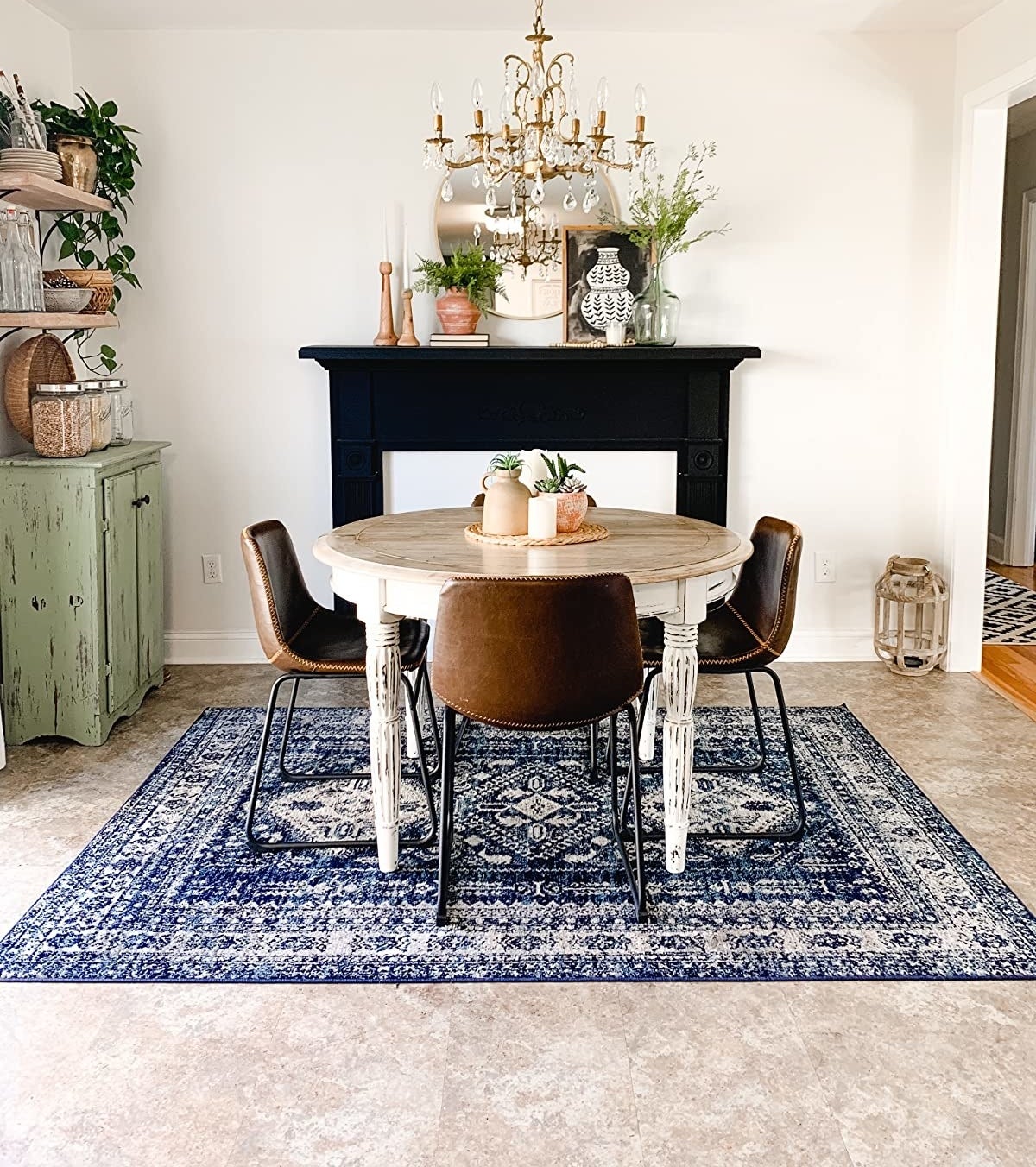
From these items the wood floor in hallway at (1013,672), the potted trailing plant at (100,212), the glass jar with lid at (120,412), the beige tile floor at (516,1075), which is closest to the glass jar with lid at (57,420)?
the glass jar with lid at (120,412)

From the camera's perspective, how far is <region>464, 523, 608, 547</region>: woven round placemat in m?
2.88

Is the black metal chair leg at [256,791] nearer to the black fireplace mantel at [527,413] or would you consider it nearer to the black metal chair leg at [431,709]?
the black metal chair leg at [431,709]

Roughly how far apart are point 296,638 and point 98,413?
49.6 inches

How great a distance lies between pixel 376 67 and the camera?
439 centimetres

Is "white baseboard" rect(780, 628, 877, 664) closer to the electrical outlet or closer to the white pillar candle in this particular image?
the electrical outlet

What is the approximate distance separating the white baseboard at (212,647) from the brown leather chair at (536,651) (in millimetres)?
2401

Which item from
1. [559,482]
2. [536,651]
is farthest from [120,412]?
[536,651]

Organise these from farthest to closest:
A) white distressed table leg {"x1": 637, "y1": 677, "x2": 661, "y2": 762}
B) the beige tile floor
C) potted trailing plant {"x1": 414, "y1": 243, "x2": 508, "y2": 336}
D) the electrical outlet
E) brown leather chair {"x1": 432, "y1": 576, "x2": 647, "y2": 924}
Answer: the electrical outlet
potted trailing plant {"x1": 414, "y1": 243, "x2": 508, "y2": 336}
white distressed table leg {"x1": 637, "y1": 677, "x2": 661, "y2": 762}
brown leather chair {"x1": 432, "y1": 576, "x2": 647, "y2": 924}
the beige tile floor

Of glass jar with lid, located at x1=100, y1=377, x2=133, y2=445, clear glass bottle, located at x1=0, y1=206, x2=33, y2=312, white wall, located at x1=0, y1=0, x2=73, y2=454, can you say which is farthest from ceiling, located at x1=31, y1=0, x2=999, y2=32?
glass jar with lid, located at x1=100, y1=377, x2=133, y2=445

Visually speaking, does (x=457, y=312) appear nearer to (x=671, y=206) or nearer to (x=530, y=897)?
(x=671, y=206)

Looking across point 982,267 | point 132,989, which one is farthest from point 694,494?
point 132,989

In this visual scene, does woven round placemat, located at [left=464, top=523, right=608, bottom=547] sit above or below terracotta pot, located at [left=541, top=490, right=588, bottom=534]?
below

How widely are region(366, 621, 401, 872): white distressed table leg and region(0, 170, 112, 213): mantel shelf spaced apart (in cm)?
183

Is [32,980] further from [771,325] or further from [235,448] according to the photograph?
[771,325]
